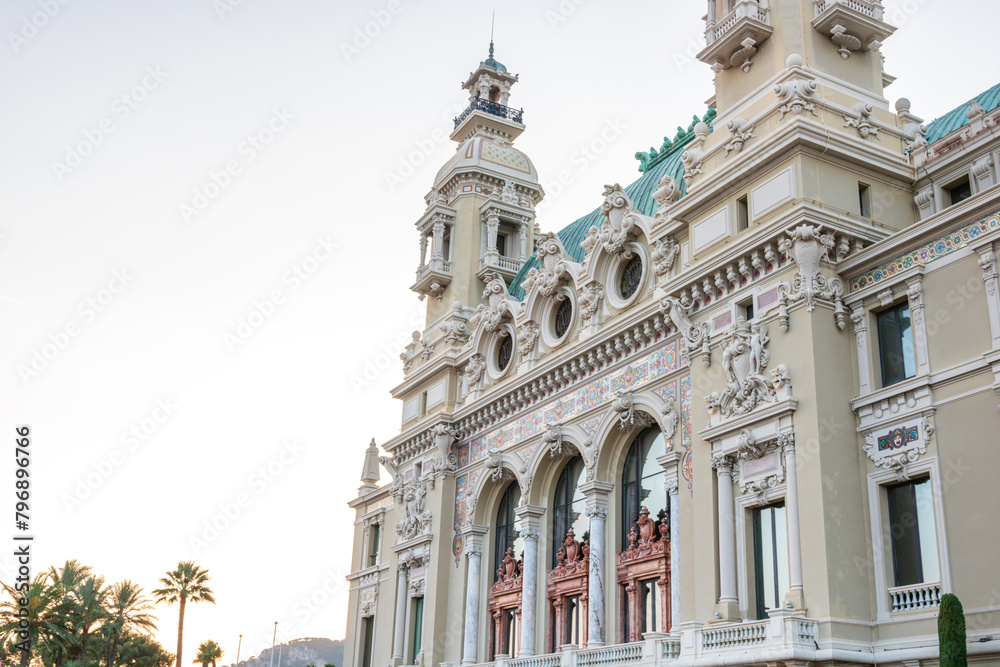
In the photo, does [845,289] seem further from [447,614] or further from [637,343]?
[447,614]

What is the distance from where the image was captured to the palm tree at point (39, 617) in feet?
160

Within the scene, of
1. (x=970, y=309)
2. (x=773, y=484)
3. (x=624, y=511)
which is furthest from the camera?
(x=624, y=511)

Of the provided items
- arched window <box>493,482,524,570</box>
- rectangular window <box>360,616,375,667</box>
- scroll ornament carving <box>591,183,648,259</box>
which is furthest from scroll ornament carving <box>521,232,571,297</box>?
rectangular window <box>360,616,375,667</box>

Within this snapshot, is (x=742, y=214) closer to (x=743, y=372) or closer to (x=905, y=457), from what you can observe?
(x=743, y=372)

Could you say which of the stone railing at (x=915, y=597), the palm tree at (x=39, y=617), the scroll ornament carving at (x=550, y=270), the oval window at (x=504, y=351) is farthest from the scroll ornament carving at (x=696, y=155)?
the palm tree at (x=39, y=617)

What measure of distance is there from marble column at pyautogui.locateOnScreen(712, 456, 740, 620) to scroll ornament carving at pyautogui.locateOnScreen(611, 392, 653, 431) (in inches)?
203

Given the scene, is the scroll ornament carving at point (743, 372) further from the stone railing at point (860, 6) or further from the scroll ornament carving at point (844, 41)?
the stone railing at point (860, 6)

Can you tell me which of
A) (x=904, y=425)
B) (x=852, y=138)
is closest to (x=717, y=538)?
(x=904, y=425)

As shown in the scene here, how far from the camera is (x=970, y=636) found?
804 inches

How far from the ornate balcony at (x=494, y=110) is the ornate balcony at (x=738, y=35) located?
1866 cm

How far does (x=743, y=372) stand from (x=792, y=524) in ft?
13.5

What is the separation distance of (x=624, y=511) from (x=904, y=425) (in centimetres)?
1051

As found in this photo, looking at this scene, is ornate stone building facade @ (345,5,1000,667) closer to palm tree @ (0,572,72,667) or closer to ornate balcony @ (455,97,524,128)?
ornate balcony @ (455,97,524,128)

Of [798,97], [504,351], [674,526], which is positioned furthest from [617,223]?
[674,526]
